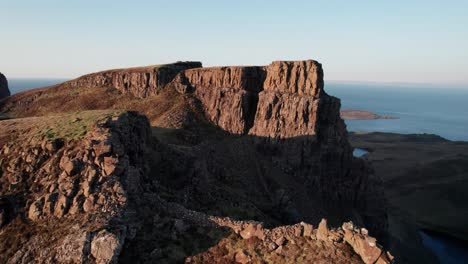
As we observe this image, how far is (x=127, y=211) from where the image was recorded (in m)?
23.6

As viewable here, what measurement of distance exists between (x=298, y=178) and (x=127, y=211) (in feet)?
121

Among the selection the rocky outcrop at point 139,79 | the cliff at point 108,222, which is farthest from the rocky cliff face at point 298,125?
Result: the cliff at point 108,222

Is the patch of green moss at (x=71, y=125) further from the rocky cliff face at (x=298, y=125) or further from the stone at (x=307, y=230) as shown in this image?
the rocky cliff face at (x=298, y=125)

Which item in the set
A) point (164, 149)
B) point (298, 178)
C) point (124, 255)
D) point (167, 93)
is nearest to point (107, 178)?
point (124, 255)

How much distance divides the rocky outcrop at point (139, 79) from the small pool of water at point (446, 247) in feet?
193

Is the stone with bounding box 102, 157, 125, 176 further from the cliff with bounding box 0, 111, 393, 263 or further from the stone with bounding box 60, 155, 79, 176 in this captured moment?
the stone with bounding box 60, 155, 79, 176

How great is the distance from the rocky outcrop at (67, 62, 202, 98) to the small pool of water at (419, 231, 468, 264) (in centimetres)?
5880

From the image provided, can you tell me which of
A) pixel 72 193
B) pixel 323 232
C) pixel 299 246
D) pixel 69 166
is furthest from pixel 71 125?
pixel 323 232

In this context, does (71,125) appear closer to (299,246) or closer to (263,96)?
(299,246)

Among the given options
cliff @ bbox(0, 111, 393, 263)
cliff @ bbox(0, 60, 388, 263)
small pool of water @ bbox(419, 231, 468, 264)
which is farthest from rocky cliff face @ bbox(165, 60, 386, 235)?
cliff @ bbox(0, 111, 393, 263)

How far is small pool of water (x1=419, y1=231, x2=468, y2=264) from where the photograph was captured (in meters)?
65.1

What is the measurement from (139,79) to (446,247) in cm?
6809

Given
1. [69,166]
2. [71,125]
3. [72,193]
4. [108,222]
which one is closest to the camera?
[108,222]

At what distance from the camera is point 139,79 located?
76.3 meters
